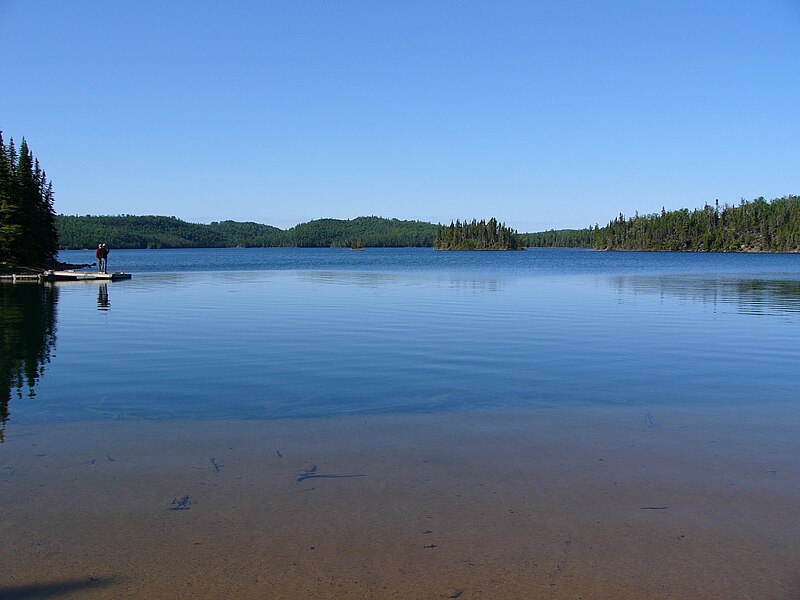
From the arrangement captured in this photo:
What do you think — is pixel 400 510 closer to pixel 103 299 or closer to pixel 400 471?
pixel 400 471

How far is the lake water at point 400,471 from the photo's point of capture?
5238 mm

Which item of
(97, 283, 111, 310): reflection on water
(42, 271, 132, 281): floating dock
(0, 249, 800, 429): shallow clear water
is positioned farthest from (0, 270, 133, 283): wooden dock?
(0, 249, 800, 429): shallow clear water

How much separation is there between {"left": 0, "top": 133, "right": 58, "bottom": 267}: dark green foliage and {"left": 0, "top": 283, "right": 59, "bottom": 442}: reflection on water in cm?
2324

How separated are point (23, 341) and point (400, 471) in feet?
49.9

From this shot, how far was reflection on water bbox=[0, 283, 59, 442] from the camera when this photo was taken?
1248 cm

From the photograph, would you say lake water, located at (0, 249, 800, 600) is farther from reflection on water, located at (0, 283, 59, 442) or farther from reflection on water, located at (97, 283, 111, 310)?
reflection on water, located at (97, 283, 111, 310)

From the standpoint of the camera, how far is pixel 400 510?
640cm

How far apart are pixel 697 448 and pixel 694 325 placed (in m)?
15.7

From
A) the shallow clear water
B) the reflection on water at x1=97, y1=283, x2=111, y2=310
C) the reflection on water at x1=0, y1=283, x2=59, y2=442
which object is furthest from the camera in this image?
the reflection on water at x1=97, y1=283, x2=111, y2=310

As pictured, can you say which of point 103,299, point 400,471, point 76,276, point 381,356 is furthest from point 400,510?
point 76,276

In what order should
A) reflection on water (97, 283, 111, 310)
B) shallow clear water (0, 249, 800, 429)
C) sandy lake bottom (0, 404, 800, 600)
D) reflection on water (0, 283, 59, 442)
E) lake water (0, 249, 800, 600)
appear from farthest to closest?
1. reflection on water (97, 283, 111, 310)
2. reflection on water (0, 283, 59, 442)
3. shallow clear water (0, 249, 800, 429)
4. lake water (0, 249, 800, 600)
5. sandy lake bottom (0, 404, 800, 600)

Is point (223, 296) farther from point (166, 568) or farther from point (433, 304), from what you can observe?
point (166, 568)

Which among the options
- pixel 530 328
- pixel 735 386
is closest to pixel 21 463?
pixel 735 386

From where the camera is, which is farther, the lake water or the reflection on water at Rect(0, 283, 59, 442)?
the reflection on water at Rect(0, 283, 59, 442)
